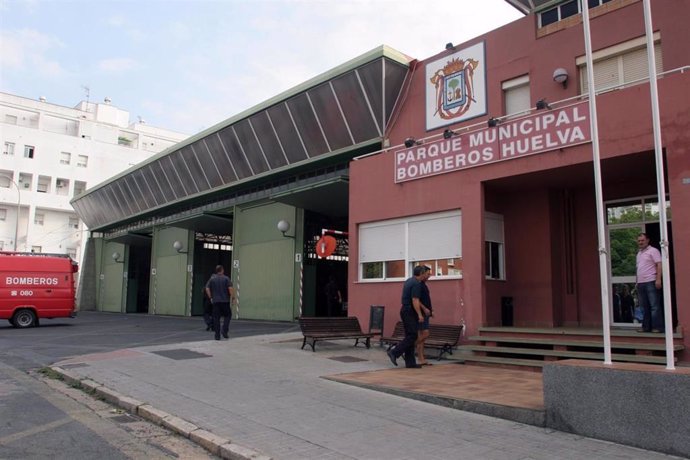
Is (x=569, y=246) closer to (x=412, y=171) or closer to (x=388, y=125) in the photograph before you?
(x=412, y=171)

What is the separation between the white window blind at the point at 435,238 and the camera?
12.0m

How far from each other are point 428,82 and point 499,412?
33.8 ft

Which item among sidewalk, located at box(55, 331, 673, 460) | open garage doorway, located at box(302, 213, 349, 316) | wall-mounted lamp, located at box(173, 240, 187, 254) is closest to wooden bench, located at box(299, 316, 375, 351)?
sidewalk, located at box(55, 331, 673, 460)

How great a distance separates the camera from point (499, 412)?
6234mm

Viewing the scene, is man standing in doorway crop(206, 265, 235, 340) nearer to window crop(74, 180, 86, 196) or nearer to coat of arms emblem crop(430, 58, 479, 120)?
coat of arms emblem crop(430, 58, 479, 120)

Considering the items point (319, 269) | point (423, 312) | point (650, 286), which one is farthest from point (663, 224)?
point (319, 269)

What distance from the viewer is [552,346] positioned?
9.74 meters

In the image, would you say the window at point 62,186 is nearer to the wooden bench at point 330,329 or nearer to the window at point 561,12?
the wooden bench at point 330,329

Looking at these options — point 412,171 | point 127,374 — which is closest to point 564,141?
point 412,171

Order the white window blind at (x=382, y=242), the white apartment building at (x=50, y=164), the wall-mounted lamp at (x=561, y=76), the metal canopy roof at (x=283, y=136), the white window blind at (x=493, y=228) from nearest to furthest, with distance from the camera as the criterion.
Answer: the wall-mounted lamp at (x=561, y=76) < the white window blind at (x=493, y=228) < the white window blind at (x=382, y=242) < the metal canopy roof at (x=283, y=136) < the white apartment building at (x=50, y=164)

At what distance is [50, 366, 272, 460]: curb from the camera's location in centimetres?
492

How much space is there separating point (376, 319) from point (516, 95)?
245 inches

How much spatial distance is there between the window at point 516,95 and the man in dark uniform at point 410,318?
5.52 metres

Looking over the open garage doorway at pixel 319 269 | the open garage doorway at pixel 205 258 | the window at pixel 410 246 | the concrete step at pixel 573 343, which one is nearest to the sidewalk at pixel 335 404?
the concrete step at pixel 573 343
